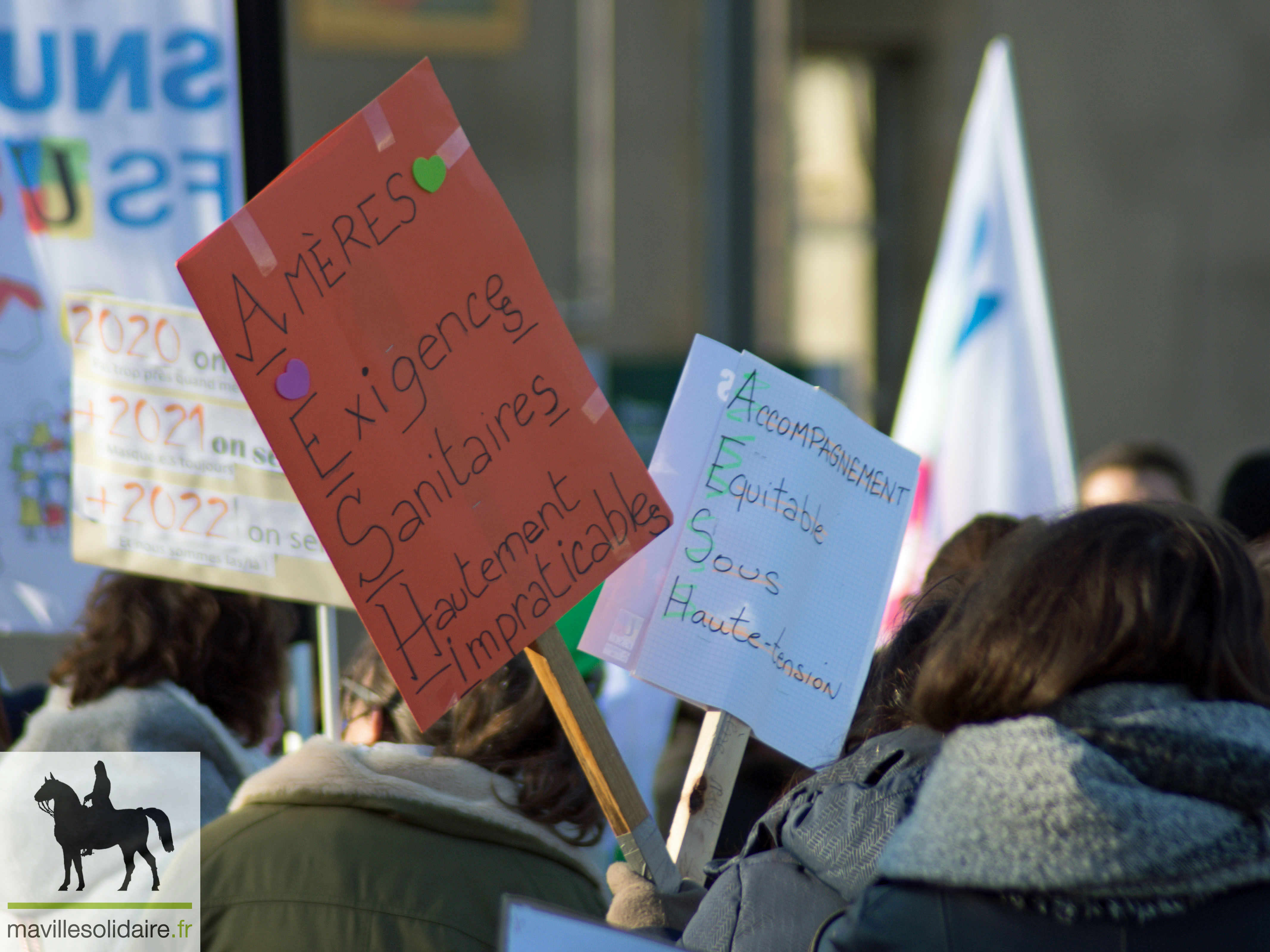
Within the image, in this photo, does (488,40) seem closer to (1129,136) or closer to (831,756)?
(1129,136)

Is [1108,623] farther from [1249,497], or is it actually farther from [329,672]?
[1249,497]

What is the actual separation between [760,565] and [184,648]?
3.43 feet

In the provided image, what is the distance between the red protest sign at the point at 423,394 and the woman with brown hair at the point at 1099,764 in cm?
50

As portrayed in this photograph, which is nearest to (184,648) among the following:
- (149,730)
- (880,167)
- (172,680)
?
(172,680)

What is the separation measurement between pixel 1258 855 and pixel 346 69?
6900mm

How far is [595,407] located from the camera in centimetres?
148

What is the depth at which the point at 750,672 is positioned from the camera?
1.62 metres

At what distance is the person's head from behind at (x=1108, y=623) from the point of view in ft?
3.56

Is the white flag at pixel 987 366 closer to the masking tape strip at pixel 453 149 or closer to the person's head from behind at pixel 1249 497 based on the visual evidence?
the person's head from behind at pixel 1249 497

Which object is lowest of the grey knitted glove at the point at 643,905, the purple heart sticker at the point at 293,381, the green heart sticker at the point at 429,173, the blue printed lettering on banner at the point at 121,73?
the grey knitted glove at the point at 643,905

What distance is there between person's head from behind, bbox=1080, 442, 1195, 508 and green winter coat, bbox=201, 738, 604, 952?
8.92ft

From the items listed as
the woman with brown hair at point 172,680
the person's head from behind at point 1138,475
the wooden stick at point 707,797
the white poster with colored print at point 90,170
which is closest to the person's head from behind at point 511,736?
the wooden stick at point 707,797

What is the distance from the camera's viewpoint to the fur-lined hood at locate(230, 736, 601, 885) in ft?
4.84

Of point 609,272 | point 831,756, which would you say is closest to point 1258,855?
point 831,756
